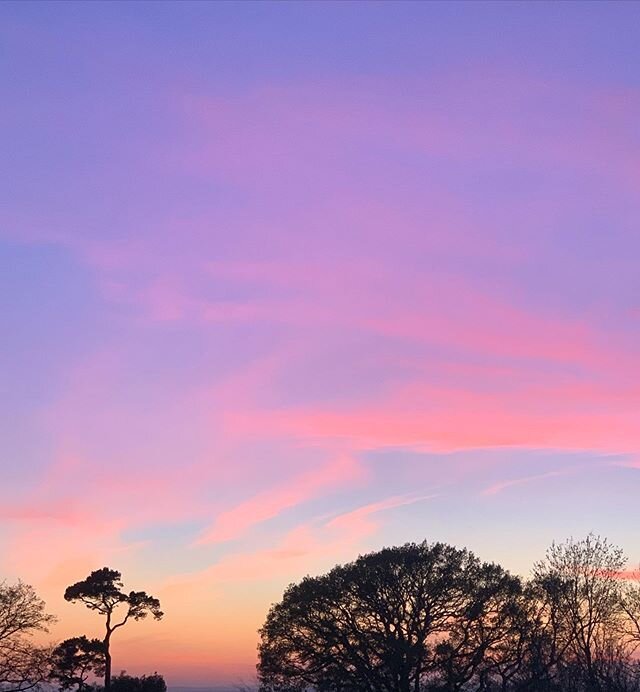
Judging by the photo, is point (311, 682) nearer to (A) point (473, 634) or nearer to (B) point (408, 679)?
(B) point (408, 679)

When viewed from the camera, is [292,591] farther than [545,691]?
Yes

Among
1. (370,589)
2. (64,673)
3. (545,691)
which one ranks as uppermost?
(370,589)

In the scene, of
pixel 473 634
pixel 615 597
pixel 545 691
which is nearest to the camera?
pixel 545 691

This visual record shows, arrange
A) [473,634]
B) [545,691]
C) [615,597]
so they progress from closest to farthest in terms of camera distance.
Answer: [545,691]
[615,597]
[473,634]

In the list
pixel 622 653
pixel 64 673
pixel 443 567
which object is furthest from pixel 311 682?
pixel 622 653

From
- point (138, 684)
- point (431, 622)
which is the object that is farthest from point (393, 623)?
point (138, 684)

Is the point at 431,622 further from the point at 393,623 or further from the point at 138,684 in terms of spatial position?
the point at 138,684

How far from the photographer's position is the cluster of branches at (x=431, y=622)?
246 ft

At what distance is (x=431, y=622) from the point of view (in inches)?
3044

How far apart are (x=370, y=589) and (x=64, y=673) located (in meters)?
28.5

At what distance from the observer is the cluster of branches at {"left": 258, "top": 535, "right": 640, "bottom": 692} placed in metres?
75.1

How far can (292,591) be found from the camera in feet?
270

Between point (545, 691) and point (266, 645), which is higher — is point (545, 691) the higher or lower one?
the lower one

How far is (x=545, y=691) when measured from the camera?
216ft
